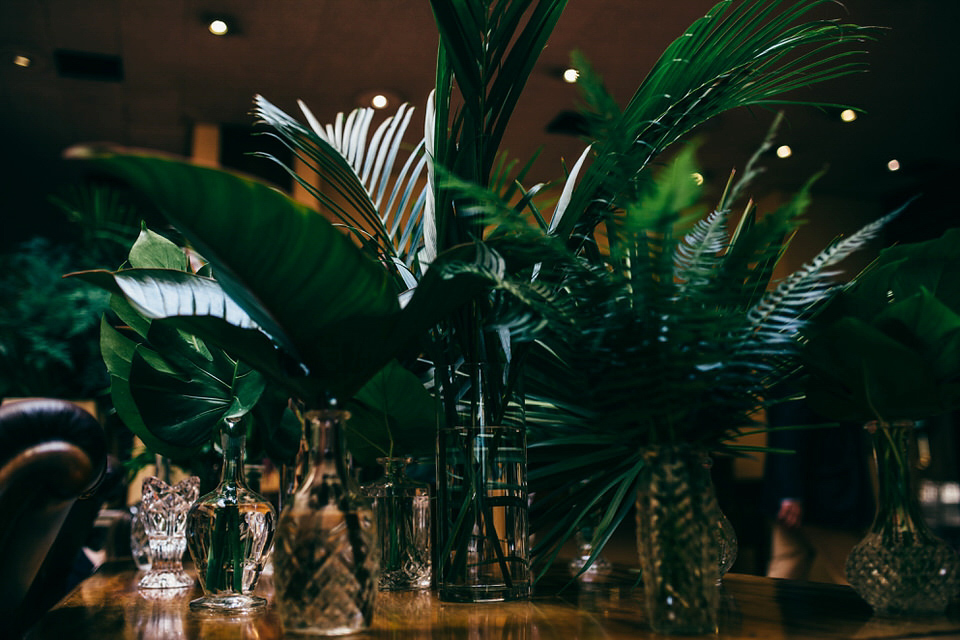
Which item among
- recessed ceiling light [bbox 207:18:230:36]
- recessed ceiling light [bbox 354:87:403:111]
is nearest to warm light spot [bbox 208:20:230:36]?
recessed ceiling light [bbox 207:18:230:36]

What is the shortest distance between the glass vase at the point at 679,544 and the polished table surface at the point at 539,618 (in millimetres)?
30

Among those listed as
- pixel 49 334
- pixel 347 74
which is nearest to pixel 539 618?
pixel 347 74

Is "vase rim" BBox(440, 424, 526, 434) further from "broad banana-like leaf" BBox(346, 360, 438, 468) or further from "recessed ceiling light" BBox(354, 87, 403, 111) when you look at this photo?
"recessed ceiling light" BBox(354, 87, 403, 111)

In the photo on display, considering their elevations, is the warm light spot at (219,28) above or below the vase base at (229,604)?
above

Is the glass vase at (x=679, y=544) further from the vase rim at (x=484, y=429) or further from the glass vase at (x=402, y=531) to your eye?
the glass vase at (x=402, y=531)

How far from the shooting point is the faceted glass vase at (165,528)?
104cm

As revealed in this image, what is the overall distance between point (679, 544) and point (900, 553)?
0.25 m

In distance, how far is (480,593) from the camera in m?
0.76

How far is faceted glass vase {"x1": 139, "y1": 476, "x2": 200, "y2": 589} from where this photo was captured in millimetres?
1039

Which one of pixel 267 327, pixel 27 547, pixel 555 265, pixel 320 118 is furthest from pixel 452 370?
pixel 320 118

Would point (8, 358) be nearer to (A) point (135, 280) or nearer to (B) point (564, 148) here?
(B) point (564, 148)

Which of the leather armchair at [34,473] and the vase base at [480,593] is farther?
the leather armchair at [34,473]

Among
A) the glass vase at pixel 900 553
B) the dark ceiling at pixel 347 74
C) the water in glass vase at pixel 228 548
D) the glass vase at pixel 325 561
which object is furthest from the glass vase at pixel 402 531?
the dark ceiling at pixel 347 74

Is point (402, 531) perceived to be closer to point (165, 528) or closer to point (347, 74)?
point (165, 528)
